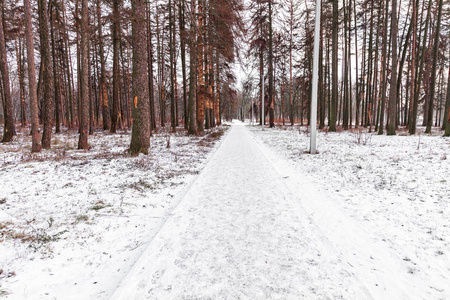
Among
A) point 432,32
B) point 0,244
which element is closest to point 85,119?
point 0,244

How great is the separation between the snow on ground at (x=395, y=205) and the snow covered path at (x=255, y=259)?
0.12 metres

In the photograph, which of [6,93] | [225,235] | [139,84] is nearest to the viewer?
[225,235]

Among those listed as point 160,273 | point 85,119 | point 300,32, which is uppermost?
point 300,32

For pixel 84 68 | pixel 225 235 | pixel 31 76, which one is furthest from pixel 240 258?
pixel 31 76

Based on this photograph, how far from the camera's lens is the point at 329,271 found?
7.75 feet

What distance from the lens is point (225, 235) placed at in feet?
10.3

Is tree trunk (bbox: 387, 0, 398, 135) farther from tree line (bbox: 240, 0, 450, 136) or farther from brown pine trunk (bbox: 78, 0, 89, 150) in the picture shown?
brown pine trunk (bbox: 78, 0, 89, 150)

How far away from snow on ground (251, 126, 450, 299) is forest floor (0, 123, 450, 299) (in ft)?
0.07

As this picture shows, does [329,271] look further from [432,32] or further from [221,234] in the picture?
[432,32]

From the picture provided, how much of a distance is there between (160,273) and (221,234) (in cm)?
104

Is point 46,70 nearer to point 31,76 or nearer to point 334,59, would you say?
point 31,76

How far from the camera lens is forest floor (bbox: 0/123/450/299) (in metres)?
2.18

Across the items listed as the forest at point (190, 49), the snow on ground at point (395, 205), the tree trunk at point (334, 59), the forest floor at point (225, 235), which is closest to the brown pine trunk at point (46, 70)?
the forest at point (190, 49)

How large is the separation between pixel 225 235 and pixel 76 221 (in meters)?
2.51
